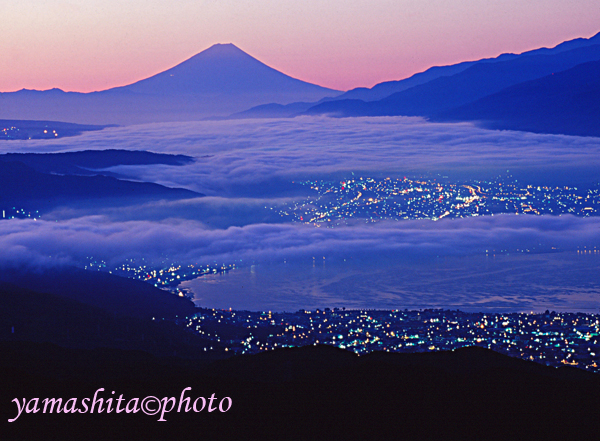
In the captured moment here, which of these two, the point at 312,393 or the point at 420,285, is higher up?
the point at 312,393

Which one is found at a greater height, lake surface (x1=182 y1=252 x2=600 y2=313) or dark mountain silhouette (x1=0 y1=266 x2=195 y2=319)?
dark mountain silhouette (x1=0 y1=266 x2=195 y2=319)

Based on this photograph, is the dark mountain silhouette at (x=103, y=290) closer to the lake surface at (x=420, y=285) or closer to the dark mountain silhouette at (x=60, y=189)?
the lake surface at (x=420, y=285)

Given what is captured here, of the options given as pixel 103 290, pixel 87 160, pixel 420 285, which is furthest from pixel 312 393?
pixel 87 160

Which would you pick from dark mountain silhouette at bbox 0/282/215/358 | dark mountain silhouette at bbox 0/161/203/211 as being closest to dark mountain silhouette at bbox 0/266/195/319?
dark mountain silhouette at bbox 0/282/215/358

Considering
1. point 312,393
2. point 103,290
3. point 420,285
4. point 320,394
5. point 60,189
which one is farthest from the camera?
point 60,189

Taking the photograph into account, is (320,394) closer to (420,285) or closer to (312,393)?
(312,393)

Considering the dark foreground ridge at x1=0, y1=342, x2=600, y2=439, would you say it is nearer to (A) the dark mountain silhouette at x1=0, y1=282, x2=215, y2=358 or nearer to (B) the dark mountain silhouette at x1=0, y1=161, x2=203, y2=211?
(A) the dark mountain silhouette at x1=0, y1=282, x2=215, y2=358

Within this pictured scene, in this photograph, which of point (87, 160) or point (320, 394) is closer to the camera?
point (320, 394)
